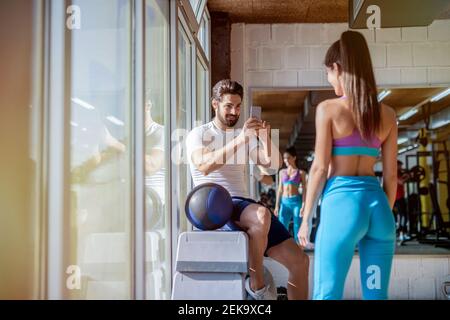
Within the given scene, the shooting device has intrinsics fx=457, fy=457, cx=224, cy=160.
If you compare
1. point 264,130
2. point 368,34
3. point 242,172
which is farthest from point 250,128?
point 368,34

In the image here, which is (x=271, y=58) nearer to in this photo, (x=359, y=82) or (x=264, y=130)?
(x=264, y=130)

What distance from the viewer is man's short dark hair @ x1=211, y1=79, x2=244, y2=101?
1.72 m

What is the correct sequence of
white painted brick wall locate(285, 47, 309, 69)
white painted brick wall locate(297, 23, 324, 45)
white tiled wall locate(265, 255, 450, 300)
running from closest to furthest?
white tiled wall locate(265, 255, 450, 300) < white painted brick wall locate(297, 23, 324, 45) < white painted brick wall locate(285, 47, 309, 69)

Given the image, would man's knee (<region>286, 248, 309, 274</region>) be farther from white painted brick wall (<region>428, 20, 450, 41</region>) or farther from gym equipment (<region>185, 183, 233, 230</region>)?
white painted brick wall (<region>428, 20, 450, 41</region>)

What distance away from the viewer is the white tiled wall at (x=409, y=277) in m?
1.42

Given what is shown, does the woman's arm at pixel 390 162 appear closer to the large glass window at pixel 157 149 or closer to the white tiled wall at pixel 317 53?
the white tiled wall at pixel 317 53

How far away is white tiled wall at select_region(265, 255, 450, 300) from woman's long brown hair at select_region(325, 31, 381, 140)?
413mm

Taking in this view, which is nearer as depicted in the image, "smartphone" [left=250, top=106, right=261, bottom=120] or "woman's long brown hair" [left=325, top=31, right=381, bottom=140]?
"woman's long brown hair" [left=325, top=31, right=381, bottom=140]

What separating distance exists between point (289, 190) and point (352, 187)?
604 mm

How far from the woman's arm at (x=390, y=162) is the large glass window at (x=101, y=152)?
846 mm

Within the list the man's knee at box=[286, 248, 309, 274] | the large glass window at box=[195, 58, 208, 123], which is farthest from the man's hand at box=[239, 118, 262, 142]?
the man's knee at box=[286, 248, 309, 274]

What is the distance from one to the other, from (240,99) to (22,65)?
80cm

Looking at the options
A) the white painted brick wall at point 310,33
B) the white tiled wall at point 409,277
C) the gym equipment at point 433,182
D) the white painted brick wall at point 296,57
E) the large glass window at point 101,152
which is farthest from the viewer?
the gym equipment at point 433,182

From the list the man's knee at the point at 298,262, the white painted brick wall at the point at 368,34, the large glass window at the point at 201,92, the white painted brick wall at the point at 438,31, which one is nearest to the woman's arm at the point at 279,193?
the man's knee at the point at 298,262
